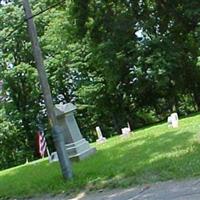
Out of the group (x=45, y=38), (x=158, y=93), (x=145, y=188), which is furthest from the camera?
(x=45, y=38)

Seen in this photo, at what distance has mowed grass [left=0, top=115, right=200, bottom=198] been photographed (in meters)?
10.2

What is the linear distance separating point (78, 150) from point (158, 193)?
7.26 meters

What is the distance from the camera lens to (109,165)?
494 inches

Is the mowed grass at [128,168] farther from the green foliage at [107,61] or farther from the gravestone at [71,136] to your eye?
the green foliage at [107,61]

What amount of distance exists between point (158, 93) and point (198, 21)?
7261mm

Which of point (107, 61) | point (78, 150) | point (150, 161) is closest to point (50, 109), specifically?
point (150, 161)

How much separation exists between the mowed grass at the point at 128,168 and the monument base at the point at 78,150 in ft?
1.31

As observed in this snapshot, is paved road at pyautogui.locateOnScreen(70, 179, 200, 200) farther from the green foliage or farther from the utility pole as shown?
the green foliage

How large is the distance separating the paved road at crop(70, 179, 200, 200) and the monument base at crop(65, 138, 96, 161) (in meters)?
5.37

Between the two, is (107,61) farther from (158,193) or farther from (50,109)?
(158,193)

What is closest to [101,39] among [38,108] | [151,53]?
[151,53]

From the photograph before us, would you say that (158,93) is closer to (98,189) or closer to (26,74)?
(26,74)

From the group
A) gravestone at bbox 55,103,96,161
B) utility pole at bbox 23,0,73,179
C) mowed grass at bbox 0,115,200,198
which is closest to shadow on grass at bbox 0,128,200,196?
mowed grass at bbox 0,115,200,198

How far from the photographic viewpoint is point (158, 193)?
880cm
